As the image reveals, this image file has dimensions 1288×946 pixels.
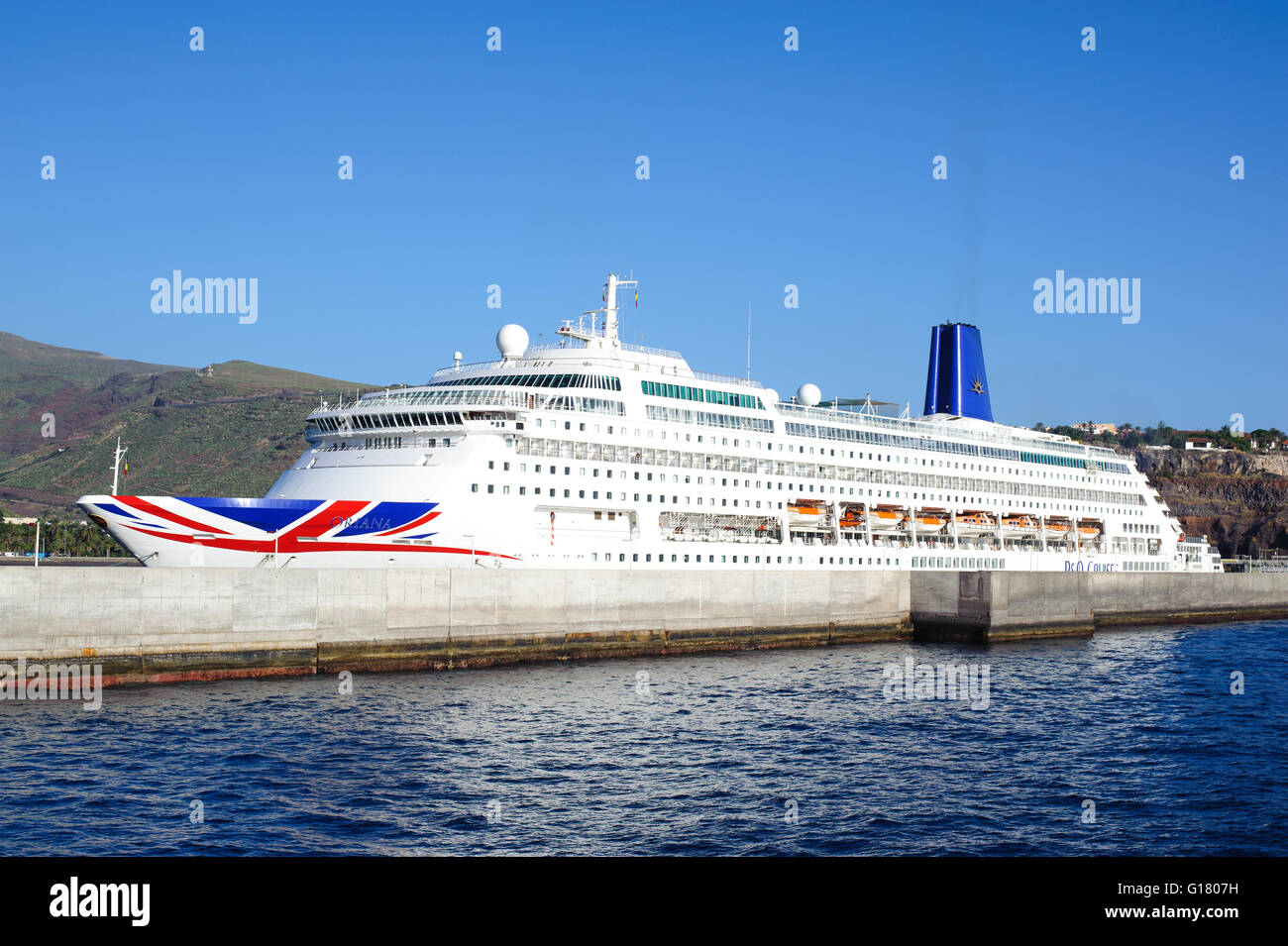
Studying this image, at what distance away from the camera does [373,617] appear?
1395 inches

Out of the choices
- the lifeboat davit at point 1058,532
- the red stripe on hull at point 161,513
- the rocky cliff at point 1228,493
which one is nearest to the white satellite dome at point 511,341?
the red stripe on hull at point 161,513

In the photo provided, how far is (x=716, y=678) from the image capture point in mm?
36406

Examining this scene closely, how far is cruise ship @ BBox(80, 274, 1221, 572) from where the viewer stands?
3788cm

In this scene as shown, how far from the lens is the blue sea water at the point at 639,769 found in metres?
18.5

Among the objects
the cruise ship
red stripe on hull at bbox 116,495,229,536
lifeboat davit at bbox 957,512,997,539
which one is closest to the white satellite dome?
the cruise ship

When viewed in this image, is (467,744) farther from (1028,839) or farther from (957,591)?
(957,591)

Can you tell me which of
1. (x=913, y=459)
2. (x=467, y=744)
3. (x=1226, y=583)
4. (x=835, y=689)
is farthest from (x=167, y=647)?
(x=1226, y=583)

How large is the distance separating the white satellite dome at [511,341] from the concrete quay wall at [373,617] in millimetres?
12799

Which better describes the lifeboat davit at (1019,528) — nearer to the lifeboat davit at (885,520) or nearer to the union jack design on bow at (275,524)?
the lifeboat davit at (885,520)
